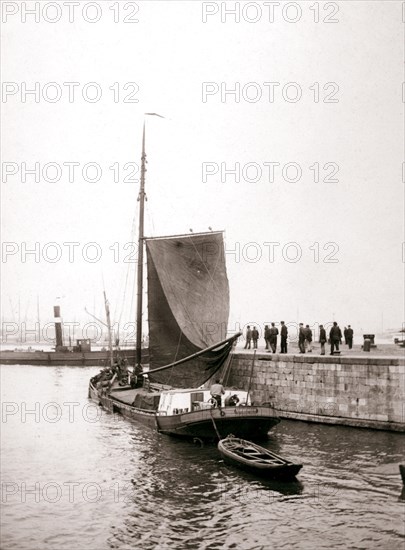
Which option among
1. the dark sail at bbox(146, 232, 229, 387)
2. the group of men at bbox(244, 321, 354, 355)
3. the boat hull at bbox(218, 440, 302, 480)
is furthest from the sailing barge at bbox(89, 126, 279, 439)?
the boat hull at bbox(218, 440, 302, 480)

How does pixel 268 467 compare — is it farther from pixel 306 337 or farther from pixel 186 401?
pixel 306 337

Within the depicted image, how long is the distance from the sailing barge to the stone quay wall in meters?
1.85

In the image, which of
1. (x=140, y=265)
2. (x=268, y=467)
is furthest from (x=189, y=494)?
(x=140, y=265)

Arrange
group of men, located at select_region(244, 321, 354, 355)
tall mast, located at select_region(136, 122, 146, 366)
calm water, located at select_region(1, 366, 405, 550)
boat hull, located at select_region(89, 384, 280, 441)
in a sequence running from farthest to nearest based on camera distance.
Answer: tall mast, located at select_region(136, 122, 146, 366), group of men, located at select_region(244, 321, 354, 355), boat hull, located at select_region(89, 384, 280, 441), calm water, located at select_region(1, 366, 405, 550)

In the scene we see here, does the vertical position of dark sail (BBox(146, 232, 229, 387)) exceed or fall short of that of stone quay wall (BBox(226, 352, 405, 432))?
it exceeds it

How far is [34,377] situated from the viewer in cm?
5641

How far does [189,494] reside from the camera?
17203 millimetres

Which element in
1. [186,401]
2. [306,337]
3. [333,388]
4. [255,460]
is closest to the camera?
[255,460]

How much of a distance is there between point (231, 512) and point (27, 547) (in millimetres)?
5033

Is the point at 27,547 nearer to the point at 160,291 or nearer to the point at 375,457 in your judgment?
the point at 375,457

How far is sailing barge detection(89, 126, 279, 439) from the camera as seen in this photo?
2420 cm

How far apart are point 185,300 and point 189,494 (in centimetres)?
1255

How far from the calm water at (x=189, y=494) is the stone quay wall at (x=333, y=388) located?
701 mm

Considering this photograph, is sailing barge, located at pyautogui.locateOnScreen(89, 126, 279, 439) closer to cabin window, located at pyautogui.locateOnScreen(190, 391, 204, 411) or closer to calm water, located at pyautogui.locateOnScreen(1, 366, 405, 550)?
cabin window, located at pyautogui.locateOnScreen(190, 391, 204, 411)
